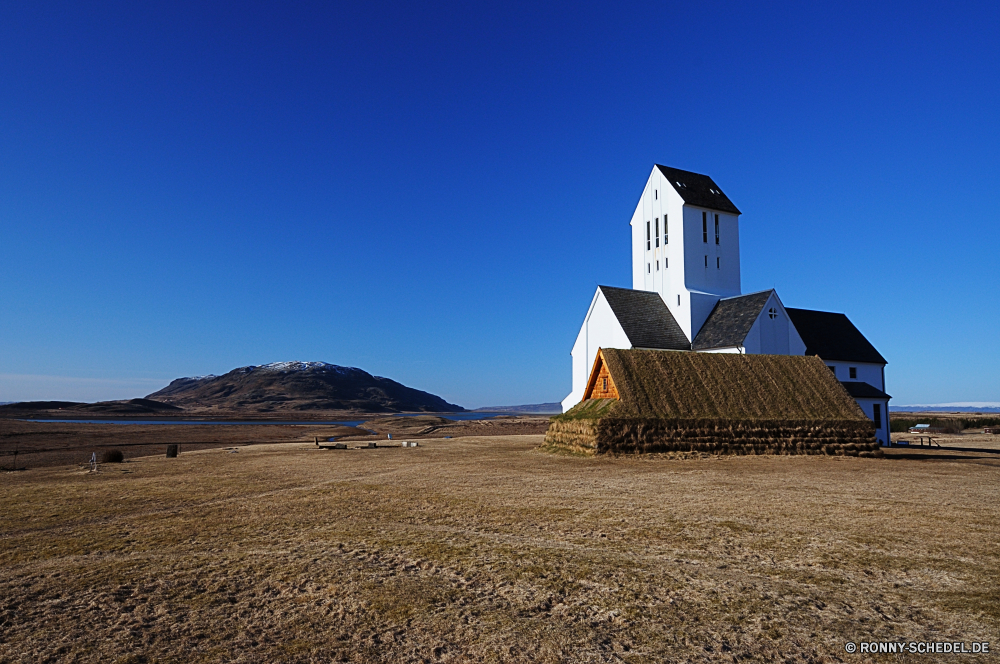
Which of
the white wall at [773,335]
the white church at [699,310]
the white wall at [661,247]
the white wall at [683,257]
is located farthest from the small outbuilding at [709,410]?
the white wall at [661,247]

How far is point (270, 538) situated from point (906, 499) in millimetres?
12950

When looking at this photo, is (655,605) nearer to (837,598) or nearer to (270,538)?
(837,598)

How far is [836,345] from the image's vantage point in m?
45.5

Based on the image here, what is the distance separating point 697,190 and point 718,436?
2889cm

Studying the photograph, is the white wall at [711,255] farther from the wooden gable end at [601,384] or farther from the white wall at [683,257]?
the wooden gable end at [601,384]

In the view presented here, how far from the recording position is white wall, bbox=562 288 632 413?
140ft

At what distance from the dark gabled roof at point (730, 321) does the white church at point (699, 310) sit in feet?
0.31

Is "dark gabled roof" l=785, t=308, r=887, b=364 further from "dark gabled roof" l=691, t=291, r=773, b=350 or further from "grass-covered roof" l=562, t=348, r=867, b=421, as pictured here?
"grass-covered roof" l=562, t=348, r=867, b=421

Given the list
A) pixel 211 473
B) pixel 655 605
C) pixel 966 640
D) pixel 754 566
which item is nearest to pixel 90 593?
pixel 655 605

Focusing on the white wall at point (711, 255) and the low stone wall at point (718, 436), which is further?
the white wall at point (711, 255)

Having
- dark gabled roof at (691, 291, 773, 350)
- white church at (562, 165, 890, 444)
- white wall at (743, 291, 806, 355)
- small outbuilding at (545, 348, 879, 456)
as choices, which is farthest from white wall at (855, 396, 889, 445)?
small outbuilding at (545, 348, 879, 456)

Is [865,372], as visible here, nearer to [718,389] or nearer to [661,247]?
[661,247]

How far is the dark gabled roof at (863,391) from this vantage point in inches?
1633

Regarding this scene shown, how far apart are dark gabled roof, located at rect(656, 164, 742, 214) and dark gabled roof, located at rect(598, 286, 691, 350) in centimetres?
833
